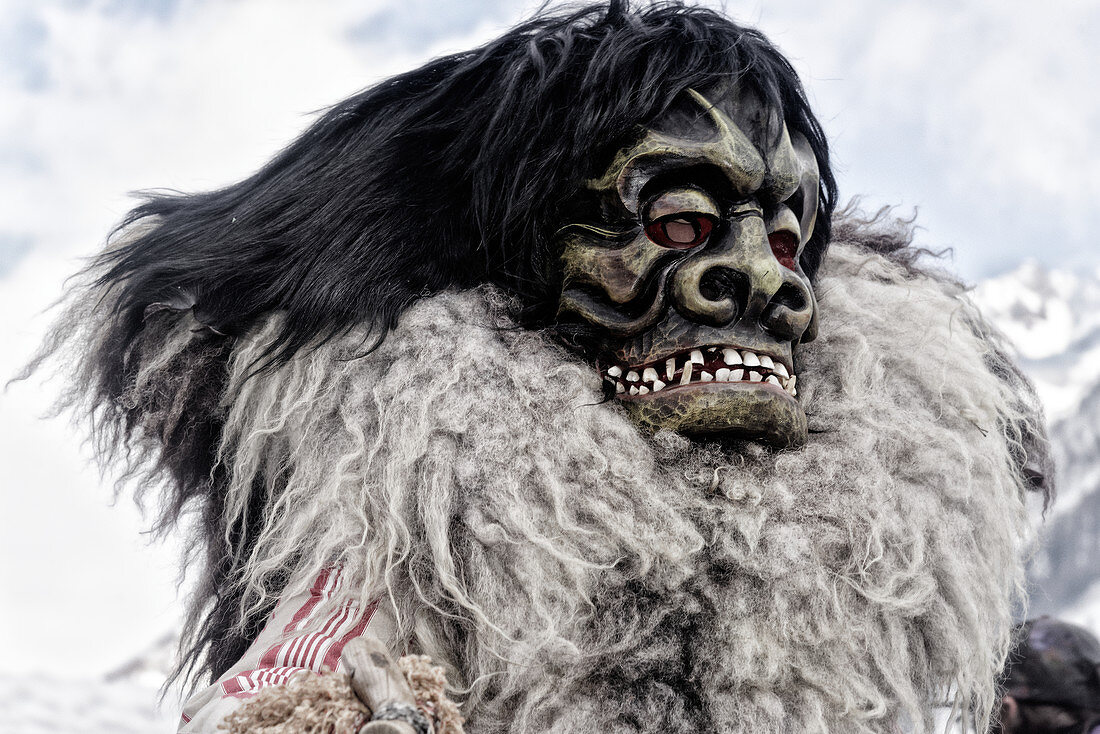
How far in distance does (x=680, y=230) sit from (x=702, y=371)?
13 cm

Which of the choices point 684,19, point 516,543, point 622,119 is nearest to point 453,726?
point 516,543

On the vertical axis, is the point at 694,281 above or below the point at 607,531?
above

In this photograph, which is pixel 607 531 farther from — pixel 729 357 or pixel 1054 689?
pixel 1054 689

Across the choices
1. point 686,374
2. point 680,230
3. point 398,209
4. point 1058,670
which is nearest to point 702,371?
point 686,374

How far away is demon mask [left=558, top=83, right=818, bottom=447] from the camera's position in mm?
808

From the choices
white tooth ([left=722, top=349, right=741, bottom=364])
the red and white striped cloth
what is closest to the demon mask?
white tooth ([left=722, top=349, right=741, bottom=364])

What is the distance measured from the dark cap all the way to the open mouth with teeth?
0.66 m

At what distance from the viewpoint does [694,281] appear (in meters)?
0.80

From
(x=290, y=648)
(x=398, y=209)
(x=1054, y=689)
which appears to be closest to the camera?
(x=290, y=648)

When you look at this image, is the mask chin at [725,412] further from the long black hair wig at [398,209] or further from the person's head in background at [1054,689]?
the person's head in background at [1054,689]

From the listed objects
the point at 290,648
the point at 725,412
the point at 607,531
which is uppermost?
the point at 725,412

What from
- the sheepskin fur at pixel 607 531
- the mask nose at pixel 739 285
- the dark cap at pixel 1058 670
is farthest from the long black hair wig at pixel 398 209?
the dark cap at pixel 1058 670

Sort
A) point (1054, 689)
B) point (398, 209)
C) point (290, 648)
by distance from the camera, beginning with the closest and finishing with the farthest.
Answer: point (290, 648)
point (398, 209)
point (1054, 689)

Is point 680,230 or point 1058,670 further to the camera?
point 1058,670
